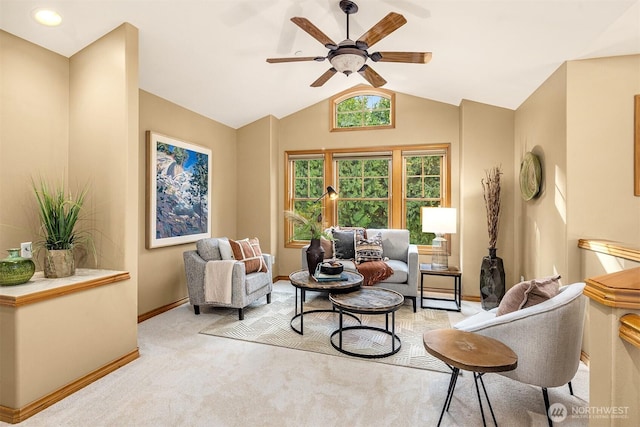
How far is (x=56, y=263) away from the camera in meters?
2.53

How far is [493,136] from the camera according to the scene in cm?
452

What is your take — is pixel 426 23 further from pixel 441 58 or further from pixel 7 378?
pixel 7 378

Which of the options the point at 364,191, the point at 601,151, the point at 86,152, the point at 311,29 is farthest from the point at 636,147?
the point at 86,152

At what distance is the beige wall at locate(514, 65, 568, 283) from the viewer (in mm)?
2975

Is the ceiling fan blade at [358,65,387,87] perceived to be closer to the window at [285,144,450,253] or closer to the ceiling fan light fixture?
the ceiling fan light fixture

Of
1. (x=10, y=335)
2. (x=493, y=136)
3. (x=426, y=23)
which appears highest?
(x=426, y=23)

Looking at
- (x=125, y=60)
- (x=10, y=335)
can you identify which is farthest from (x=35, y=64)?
(x=10, y=335)

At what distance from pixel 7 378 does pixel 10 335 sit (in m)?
0.27

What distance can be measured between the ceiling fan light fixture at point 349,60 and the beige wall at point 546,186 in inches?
76.0

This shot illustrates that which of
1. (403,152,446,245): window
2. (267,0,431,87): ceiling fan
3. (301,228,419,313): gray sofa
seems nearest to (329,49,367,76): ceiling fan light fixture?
(267,0,431,87): ceiling fan

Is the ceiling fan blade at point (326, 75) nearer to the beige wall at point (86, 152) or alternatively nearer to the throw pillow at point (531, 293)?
the beige wall at point (86, 152)

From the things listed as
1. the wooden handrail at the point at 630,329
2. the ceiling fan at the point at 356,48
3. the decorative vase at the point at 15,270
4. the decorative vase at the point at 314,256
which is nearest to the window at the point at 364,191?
the decorative vase at the point at 314,256

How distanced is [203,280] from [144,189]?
4.22ft

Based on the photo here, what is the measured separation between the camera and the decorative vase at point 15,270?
2227 mm
